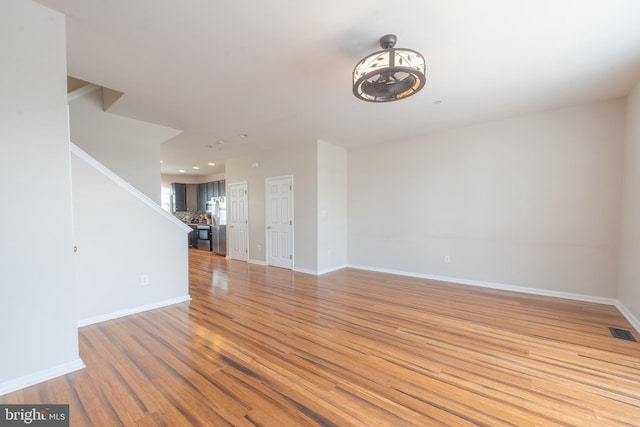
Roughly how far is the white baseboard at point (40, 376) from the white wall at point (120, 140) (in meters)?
2.93

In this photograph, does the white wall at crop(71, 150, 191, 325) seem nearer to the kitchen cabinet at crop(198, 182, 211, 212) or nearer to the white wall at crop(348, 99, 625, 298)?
the white wall at crop(348, 99, 625, 298)

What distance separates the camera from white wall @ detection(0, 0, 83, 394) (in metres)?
1.85

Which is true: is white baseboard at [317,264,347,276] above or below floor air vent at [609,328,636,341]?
above

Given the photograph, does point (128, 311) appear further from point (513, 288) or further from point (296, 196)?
point (513, 288)

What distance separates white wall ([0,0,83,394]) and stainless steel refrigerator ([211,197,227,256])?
5.60 m

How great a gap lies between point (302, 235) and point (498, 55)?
4.23 m

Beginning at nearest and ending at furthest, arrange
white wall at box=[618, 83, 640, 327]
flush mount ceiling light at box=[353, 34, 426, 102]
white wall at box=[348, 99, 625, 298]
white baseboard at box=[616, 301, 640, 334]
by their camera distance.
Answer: flush mount ceiling light at box=[353, 34, 426, 102] < white baseboard at box=[616, 301, 640, 334] < white wall at box=[618, 83, 640, 327] < white wall at box=[348, 99, 625, 298]

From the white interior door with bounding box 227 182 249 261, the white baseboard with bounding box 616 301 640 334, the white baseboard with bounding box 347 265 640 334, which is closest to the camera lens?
the white baseboard with bounding box 616 301 640 334

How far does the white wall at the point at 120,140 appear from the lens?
3879 millimetres

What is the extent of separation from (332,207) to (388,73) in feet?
13.0

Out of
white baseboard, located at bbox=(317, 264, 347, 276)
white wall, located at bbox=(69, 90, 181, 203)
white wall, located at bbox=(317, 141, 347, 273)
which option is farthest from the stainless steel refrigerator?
white baseboard, located at bbox=(317, 264, 347, 276)

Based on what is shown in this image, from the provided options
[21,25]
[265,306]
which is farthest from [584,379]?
[21,25]

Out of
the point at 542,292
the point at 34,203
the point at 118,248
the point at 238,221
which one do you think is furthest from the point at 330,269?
the point at 34,203

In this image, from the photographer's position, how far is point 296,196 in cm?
578
